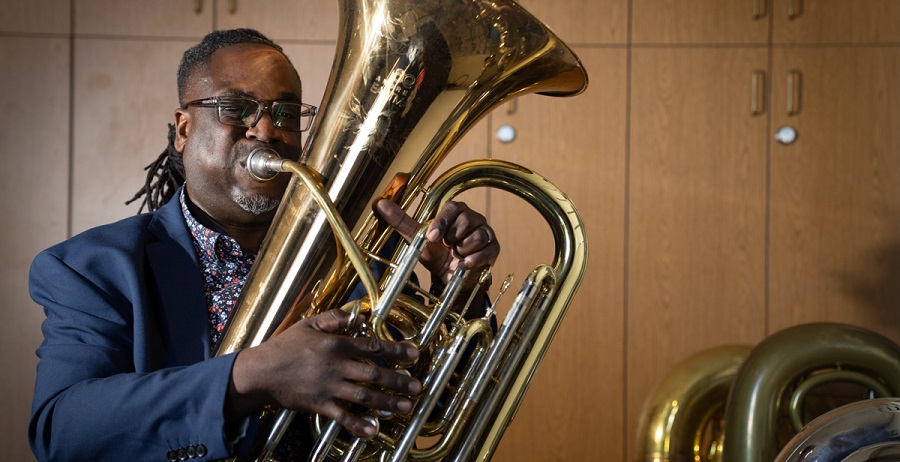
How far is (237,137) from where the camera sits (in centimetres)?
127

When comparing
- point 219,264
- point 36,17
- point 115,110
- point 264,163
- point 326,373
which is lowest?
A: point 326,373

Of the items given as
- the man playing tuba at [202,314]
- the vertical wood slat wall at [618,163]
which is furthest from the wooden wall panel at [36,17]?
the man playing tuba at [202,314]

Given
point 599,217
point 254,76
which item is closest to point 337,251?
point 254,76

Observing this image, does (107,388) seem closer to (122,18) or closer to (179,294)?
(179,294)

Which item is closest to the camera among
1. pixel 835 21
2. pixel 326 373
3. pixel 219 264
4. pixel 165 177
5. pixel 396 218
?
pixel 326 373

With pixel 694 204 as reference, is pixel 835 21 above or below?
above

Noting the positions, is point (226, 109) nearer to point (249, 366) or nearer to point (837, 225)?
point (249, 366)

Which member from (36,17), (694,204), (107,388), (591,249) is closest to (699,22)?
(694,204)

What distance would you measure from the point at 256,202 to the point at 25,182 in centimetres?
201

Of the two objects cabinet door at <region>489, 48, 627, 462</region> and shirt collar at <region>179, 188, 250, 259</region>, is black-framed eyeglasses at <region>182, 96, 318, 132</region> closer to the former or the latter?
shirt collar at <region>179, 188, 250, 259</region>

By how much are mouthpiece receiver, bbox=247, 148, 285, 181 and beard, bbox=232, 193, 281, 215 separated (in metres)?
0.17

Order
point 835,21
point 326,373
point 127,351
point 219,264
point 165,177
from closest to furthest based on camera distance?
point 326,373 < point 127,351 < point 219,264 < point 165,177 < point 835,21

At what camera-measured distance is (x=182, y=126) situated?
1.39m

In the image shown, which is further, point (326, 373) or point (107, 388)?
point (107, 388)
